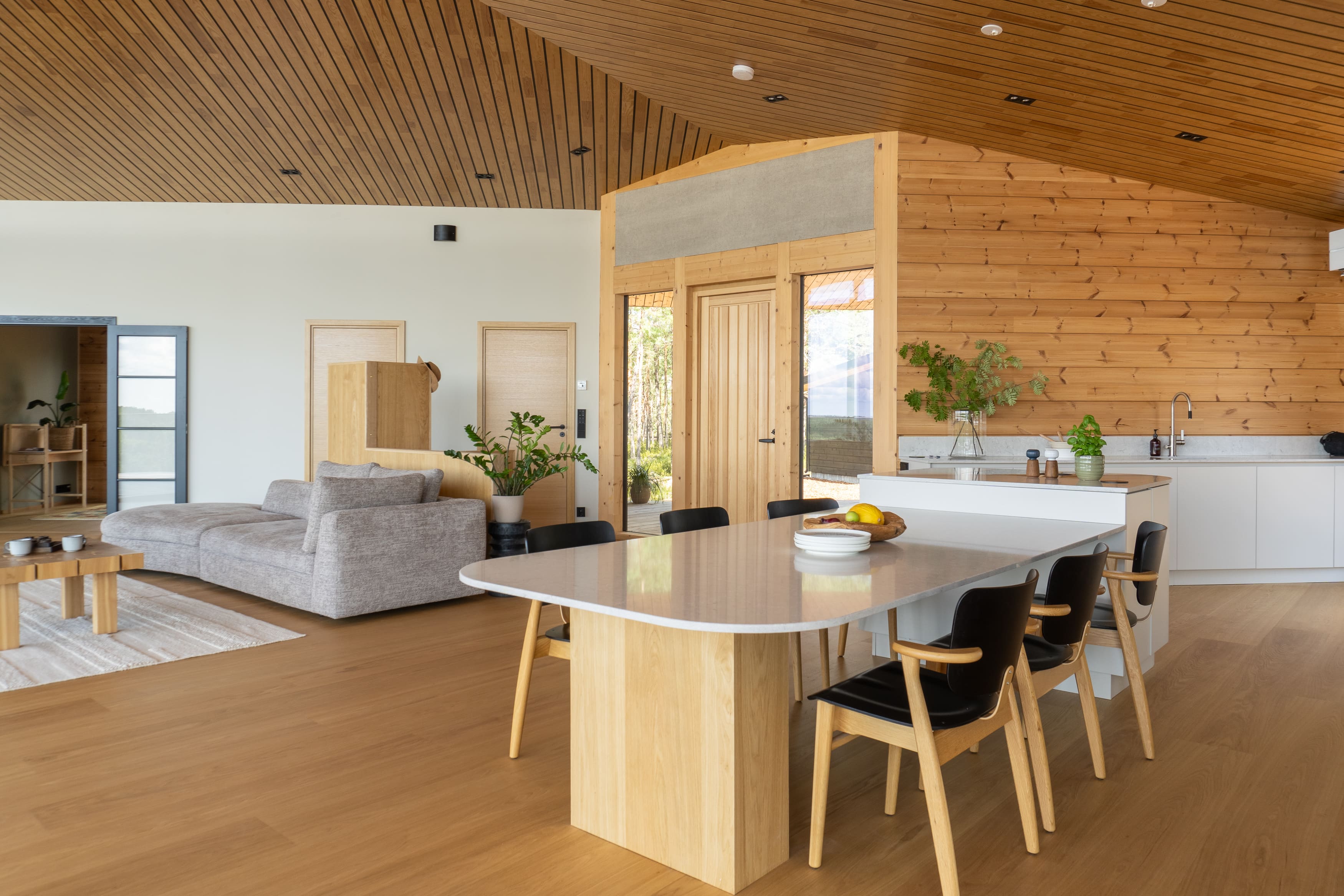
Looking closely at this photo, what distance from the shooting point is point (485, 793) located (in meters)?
2.68

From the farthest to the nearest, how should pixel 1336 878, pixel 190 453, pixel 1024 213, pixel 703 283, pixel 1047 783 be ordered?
pixel 190 453 → pixel 703 283 → pixel 1024 213 → pixel 1047 783 → pixel 1336 878

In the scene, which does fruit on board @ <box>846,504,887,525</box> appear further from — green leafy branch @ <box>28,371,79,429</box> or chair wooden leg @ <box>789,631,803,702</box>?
green leafy branch @ <box>28,371,79,429</box>

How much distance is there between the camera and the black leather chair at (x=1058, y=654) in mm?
2441

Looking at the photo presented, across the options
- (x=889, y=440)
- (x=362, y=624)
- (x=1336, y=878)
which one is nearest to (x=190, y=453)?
(x=362, y=624)

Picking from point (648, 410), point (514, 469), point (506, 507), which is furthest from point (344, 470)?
point (648, 410)

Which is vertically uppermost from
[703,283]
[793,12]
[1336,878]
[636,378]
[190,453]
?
[793,12]

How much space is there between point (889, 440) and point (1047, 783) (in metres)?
4.03

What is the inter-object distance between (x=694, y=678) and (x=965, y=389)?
4.54 meters

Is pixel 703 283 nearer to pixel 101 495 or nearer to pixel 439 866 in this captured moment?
pixel 439 866

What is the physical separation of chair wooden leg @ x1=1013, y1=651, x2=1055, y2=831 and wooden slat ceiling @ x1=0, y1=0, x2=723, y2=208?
467cm

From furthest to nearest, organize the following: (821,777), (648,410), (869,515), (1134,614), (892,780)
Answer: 1. (648,410)
2. (1134,614)
3. (869,515)
4. (892,780)
5. (821,777)

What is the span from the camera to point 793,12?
456 cm

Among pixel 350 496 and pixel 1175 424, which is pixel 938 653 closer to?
pixel 350 496

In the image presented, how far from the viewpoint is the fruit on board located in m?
2.79
